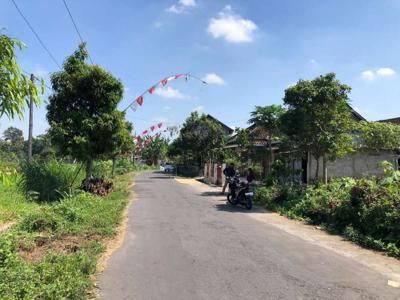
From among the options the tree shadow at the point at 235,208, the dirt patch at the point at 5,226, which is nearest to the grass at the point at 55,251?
the dirt patch at the point at 5,226

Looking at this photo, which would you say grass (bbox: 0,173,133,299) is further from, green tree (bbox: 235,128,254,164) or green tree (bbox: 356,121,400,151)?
green tree (bbox: 356,121,400,151)

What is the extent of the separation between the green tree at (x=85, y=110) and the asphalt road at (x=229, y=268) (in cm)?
647

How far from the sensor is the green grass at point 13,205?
11104 millimetres

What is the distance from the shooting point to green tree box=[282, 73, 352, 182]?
51.6 ft

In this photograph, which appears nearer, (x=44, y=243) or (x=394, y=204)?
(x=44, y=243)

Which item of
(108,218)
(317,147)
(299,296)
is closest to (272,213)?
(317,147)

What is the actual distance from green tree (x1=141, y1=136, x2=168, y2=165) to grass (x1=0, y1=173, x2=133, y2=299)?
80183 millimetres

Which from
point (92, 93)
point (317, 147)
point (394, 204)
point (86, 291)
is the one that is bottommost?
point (86, 291)

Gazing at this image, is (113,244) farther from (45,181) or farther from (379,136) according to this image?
(379,136)

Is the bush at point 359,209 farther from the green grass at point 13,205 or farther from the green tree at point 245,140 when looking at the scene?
the green grass at point 13,205

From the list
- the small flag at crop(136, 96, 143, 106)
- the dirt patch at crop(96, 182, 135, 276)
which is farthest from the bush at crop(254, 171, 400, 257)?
the small flag at crop(136, 96, 143, 106)

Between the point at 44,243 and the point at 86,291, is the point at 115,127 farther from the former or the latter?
the point at 86,291

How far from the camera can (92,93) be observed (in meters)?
16.4

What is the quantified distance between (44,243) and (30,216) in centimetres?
174
